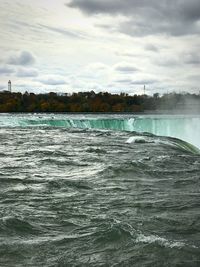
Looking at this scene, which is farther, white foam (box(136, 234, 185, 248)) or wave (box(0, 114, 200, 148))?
wave (box(0, 114, 200, 148))

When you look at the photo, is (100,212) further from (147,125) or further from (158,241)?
A: (147,125)

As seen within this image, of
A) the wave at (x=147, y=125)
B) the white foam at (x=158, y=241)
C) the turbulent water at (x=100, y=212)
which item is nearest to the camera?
the turbulent water at (x=100, y=212)

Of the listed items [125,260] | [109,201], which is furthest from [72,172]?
[125,260]

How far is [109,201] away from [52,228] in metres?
1.97

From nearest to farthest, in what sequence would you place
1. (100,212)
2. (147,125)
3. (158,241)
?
(158,241) < (100,212) < (147,125)

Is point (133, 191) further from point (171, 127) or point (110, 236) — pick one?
point (171, 127)

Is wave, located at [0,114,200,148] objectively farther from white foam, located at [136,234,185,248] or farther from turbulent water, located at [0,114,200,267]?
white foam, located at [136,234,185,248]

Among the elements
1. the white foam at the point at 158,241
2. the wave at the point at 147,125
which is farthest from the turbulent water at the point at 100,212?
the wave at the point at 147,125

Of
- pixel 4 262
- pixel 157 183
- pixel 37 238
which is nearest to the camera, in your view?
pixel 4 262

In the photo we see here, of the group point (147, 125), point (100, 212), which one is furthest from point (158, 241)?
point (147, 125)

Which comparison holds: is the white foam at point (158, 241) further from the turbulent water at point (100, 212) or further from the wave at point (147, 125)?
the wave at point (147, 125)

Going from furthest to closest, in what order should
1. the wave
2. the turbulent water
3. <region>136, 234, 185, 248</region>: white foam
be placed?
the wave
<region>136, 234, 185, 248</region>: white foam
the turbulent water

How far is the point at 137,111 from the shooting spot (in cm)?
9638

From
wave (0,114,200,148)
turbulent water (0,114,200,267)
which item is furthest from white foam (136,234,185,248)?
wave (0,114,200,148)
